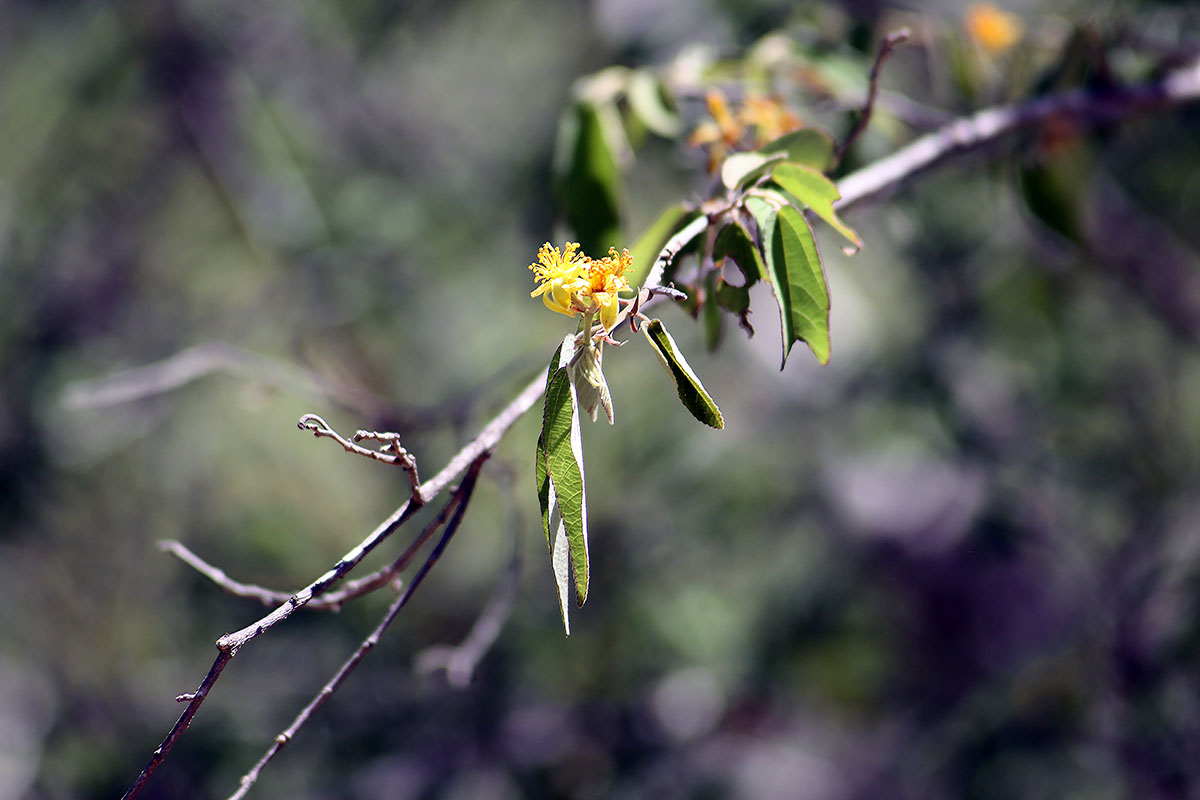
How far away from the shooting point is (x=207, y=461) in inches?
155

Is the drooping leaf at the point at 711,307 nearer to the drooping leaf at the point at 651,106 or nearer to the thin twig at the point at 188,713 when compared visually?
the drooping leaf at the point at 651,106

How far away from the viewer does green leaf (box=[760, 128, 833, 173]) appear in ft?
3.32

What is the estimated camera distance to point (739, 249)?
0.91 meters

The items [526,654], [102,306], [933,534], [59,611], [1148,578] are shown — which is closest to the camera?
[1148,578]

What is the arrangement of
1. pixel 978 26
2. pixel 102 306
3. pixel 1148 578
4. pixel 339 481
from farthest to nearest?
1. pixel 339 481
2. pixel 102 306
3. pixel 1148 578
4. pixel 978 26

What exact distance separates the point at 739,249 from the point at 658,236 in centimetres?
16

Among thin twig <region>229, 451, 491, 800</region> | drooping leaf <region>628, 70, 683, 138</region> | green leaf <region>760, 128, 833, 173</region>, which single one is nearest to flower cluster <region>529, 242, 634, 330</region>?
thin twig <region>229, 451, 491, 800</region>

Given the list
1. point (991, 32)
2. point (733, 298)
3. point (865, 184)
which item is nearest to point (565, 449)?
point (733, 298)

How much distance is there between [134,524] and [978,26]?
377cm

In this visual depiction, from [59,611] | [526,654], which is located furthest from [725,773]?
[59,611]

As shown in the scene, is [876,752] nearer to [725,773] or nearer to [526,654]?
[725,773]

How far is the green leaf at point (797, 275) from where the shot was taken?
874 millimetres

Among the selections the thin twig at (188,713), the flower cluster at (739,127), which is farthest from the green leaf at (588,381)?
the flower cluster at (739,127)

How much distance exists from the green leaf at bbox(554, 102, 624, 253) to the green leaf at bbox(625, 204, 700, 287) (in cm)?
13
